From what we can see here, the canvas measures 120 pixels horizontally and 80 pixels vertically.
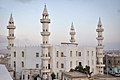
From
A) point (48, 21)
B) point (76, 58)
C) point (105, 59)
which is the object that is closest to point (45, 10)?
point (48, 21)

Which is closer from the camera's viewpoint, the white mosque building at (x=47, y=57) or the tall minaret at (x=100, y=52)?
the white mosque building at (x=47, y=57)

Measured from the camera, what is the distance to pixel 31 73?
27.6 feet

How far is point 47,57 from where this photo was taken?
8109 millimetres

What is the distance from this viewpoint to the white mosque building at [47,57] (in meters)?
8.20

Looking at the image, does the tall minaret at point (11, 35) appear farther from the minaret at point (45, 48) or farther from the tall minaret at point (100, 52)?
the tall minaret at point (100, 52)

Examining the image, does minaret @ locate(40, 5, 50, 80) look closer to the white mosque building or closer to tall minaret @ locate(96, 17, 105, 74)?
the white mosque building

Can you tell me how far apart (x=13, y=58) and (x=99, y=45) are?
3.32m

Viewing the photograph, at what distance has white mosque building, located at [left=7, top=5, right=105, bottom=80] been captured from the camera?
26.9 ft

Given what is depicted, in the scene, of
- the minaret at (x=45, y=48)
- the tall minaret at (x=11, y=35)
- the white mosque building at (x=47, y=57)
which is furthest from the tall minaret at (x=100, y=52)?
the tall minaret at (x=11, y=35)

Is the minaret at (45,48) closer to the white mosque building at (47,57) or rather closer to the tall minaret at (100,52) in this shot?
the white mosque building at (47,57)

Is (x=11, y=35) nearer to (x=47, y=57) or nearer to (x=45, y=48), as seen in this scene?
(x=45, y=48)

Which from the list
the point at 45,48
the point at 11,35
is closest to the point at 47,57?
the point at 45,48

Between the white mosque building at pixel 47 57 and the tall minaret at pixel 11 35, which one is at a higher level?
the tall minaret at pixel 11 35

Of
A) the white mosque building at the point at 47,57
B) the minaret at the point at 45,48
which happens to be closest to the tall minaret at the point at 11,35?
the white mosque building at the point at 47,57
